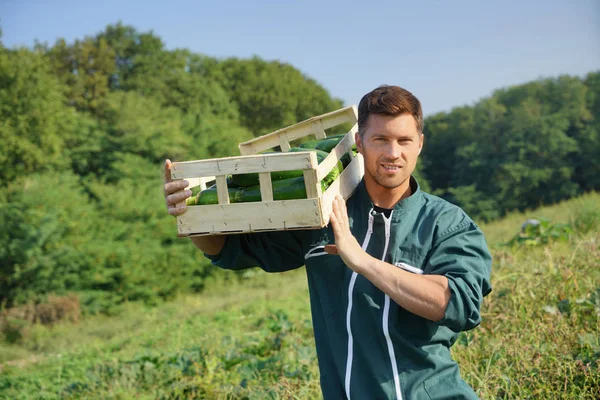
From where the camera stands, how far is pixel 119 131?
89.6 ft

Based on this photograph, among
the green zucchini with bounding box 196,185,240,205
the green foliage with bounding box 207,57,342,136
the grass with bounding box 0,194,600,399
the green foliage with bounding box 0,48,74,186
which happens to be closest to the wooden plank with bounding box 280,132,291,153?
the green zucchini with bounding box 196,185,240,205

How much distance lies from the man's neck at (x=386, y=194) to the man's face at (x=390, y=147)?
0.07 meters

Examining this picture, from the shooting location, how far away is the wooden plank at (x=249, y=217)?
254 cm

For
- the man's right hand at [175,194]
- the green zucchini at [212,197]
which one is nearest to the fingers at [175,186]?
the man's right hand at [175,194]

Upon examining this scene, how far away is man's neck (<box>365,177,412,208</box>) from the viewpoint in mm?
2744

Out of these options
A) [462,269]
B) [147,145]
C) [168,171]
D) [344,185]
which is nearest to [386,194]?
[344,185]

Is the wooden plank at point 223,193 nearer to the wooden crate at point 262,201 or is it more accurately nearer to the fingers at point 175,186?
the wooden crate at point 262,201

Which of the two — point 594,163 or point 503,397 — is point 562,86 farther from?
point 503,397

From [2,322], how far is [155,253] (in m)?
6.39

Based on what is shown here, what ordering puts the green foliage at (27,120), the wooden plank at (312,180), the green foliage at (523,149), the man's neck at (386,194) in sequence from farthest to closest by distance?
the green foliage at (523,149), the green foliage at (27,120), the man's neck at (386,194), the wooden plank at (312,180)

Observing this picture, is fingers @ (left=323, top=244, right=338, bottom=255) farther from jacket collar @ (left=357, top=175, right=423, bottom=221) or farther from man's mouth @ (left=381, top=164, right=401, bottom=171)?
man's mouth @ (left=381, top=164, right=401, bottom=171)

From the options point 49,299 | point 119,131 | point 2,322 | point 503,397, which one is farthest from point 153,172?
point 503,397

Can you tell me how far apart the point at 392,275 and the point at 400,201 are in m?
0.45

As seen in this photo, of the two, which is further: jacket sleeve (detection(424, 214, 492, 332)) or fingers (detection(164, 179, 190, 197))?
fingers (detection(164, 179, 190, 197))
